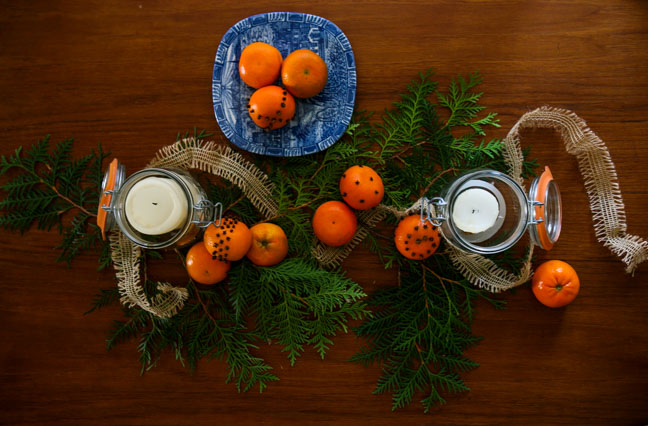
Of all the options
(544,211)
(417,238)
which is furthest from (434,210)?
(544,211)

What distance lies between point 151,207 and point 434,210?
489 millimetres

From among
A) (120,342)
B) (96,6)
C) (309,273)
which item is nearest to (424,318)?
(309,273)

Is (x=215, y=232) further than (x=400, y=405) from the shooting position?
No

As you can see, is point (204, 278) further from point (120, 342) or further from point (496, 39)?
point (496, 39)

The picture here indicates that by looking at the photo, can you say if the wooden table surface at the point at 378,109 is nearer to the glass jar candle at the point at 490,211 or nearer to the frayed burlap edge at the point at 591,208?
the frayed burlap edge at the point at 591,208

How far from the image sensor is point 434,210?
0.74 metres

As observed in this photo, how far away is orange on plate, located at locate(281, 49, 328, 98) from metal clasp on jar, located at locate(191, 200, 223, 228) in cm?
25

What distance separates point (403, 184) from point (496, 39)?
35 cm

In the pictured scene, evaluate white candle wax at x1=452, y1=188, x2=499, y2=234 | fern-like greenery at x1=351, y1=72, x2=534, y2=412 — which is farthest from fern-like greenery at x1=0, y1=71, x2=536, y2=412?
white candle wax at x1=452, y1=188, x2=499, y2=234

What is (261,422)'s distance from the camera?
824 millimetres

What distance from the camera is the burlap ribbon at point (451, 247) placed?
776 millimetres

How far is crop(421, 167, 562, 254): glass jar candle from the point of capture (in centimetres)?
68

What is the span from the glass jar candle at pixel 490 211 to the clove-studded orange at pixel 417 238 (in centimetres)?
2

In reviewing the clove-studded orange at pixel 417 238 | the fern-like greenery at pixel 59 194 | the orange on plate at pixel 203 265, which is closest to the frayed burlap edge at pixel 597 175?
the clove-studded orange at pixel 417 238
